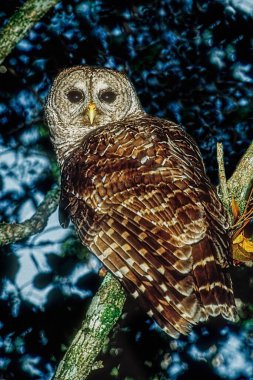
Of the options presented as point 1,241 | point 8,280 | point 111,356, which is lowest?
point 111,356

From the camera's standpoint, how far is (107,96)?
5082mm

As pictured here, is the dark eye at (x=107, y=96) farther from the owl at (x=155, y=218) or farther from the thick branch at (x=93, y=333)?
the thick branch at (x=93, y=333)

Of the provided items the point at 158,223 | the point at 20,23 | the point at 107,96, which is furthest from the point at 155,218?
the point at 20,23

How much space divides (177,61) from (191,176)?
10.4ft

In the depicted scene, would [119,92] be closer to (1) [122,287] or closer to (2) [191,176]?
(2) [191,176]

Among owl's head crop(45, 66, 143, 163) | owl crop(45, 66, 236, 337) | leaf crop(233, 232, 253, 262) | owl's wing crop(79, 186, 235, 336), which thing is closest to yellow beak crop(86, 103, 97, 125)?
owl's head crop(45, 66, 143, 163)

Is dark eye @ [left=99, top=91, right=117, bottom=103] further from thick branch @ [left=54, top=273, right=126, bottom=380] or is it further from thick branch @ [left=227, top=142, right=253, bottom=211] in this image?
thick branch @ [left=54, top=273, right=126, bottom=380]

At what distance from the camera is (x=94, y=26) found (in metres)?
6.38

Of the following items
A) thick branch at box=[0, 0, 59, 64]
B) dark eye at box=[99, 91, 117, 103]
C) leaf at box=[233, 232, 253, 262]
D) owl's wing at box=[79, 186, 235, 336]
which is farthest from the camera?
dark eye at box=[99, 91, 117, 103]

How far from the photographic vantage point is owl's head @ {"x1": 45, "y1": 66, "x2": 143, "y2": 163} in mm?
4934

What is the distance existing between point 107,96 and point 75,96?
11.4 inches

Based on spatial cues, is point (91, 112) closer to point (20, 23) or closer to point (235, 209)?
point (20, 23)

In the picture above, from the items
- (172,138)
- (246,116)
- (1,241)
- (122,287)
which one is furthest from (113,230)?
(246,116)

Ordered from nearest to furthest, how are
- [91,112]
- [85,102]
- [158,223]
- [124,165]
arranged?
1. [158,223]
2. [124,165]
3. [91,112]
4. [85,102]
